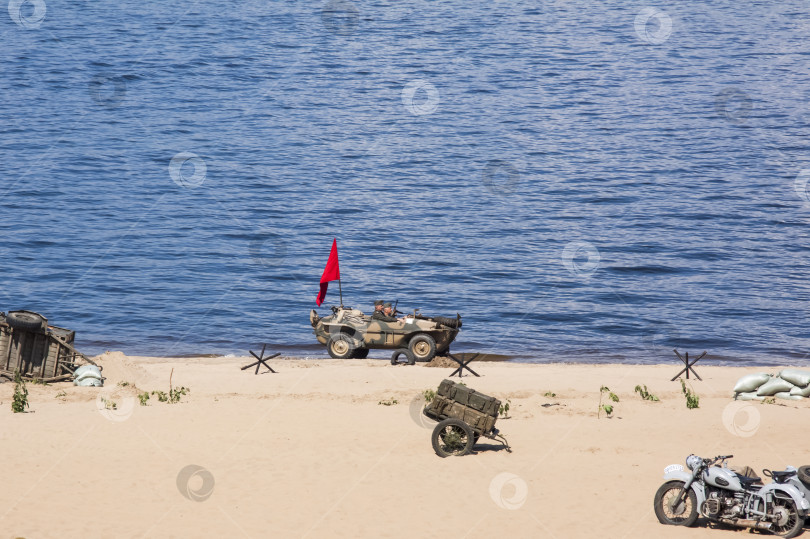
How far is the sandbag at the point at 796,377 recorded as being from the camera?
2186 centimetres

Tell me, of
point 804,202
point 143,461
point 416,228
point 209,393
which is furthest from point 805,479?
point 804,202

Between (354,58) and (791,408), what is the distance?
175 feet

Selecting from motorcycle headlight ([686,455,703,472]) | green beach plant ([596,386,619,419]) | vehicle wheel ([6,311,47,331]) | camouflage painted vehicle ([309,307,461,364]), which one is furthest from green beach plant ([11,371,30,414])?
motorcycle headlight ([686,455,703,472])

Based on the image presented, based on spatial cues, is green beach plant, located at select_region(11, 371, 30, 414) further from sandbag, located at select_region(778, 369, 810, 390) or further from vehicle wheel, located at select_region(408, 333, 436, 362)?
sandbag, located at select_region(778, 369, 810, 390)

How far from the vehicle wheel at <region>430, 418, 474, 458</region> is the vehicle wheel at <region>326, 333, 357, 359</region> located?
32.1ft

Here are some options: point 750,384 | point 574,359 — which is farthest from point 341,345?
point 750,384

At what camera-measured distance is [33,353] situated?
22.6 meters

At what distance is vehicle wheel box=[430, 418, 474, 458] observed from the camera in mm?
18031

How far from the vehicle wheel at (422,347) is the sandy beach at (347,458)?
3.03 metres

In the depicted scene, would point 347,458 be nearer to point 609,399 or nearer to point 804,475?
point 609,399

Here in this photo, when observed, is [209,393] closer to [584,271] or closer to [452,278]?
[452,278]

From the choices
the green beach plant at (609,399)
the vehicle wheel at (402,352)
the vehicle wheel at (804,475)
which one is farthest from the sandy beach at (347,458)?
the vehicle wheel at (402,352)

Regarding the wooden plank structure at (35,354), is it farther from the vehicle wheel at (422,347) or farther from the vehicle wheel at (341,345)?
the vehicle wheel at (422,347)

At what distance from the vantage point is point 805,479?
14.2m
